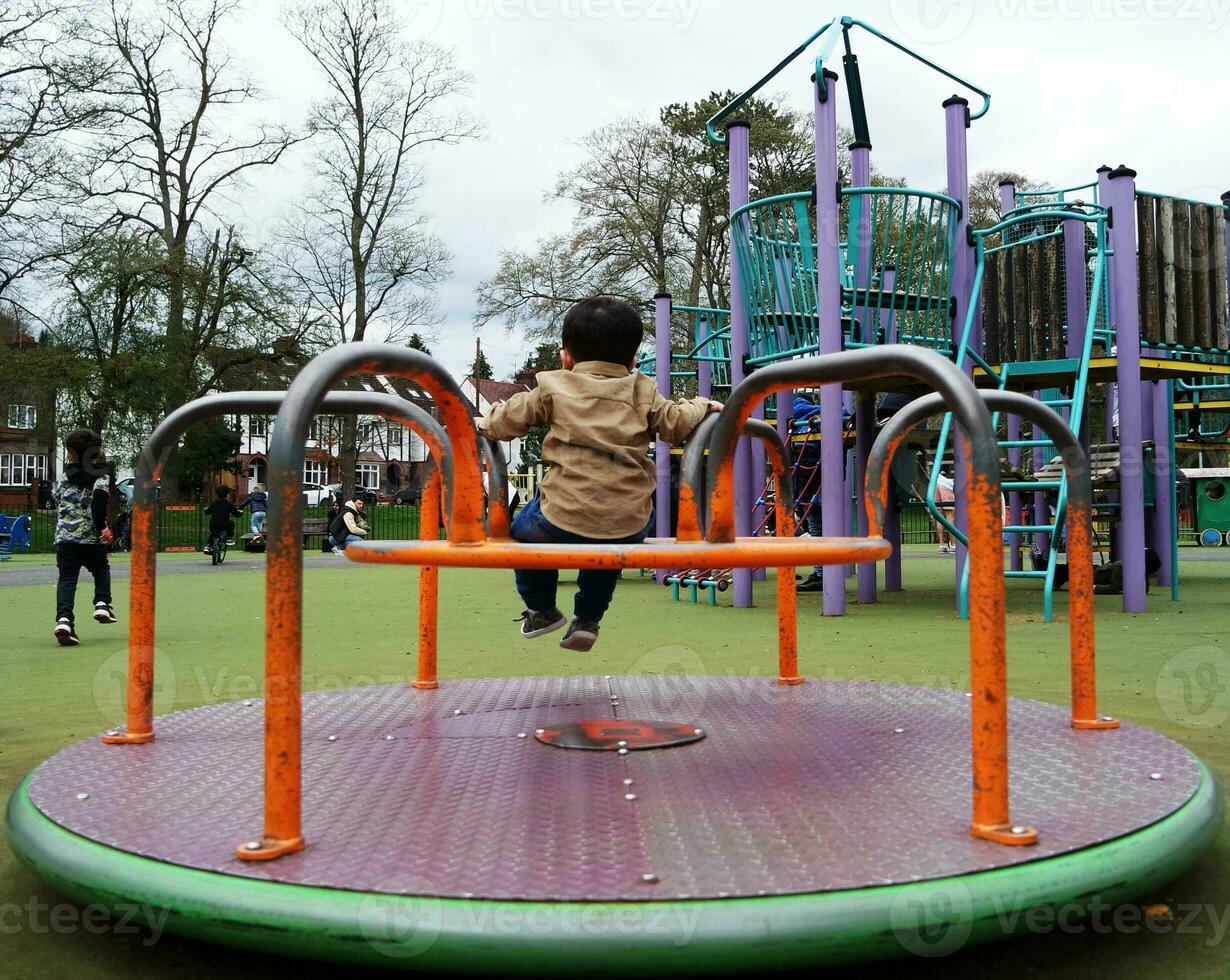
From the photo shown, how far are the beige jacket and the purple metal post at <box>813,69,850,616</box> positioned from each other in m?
3.76

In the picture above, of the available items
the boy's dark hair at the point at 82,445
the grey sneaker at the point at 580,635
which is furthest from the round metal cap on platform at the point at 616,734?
the boy's dark hair at the point at 82,445

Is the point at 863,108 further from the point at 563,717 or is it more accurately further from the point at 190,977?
the point at 190,977

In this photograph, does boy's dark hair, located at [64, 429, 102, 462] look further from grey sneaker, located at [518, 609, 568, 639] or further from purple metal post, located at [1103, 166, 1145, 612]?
purple metal post, located at [1103, 166, 1145, 612]

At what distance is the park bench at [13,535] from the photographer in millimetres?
17594

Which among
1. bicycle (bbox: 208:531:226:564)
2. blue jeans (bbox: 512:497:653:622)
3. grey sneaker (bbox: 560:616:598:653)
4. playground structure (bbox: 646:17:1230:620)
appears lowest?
bicycle (bbox: 208:531:226:564)

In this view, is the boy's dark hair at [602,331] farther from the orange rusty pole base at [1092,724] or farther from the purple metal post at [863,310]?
the purple metal post at [863,310]

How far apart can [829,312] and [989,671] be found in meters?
4.88

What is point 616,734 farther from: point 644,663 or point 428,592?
point 644,663

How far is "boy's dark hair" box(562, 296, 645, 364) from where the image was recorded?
248 centimetres

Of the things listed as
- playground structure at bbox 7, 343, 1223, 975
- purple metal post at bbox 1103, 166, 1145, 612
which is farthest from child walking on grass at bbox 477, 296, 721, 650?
purple metal post at bbox 1103, 166, 1145, 612

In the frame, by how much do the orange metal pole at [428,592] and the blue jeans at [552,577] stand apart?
272 mm

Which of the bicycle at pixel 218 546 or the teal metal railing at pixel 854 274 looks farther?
the bicycle at pixel 218 546

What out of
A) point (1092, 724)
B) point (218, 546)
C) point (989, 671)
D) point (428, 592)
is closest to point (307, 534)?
point (218, 546)

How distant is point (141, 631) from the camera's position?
2.46 m
